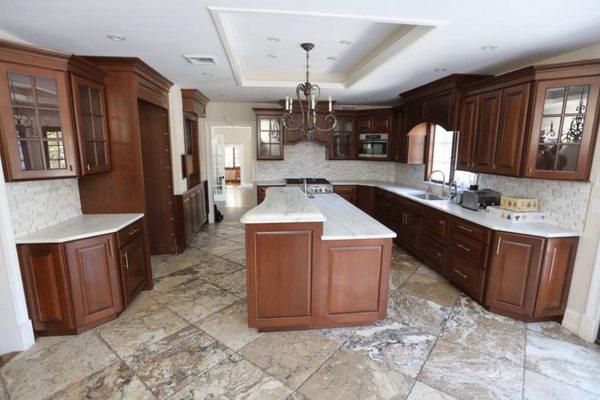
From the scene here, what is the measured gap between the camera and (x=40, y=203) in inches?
102

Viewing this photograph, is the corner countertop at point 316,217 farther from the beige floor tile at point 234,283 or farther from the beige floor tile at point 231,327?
the beige floor tile at point 234,283

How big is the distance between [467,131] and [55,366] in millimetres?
4562

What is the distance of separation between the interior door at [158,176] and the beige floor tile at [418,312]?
10.5 feet

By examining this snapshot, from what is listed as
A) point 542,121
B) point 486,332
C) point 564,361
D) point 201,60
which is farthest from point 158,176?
point 564,361

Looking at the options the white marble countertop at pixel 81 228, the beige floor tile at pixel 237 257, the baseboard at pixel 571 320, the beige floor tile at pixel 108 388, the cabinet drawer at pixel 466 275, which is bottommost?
the beige floor tile at pixel 108 388

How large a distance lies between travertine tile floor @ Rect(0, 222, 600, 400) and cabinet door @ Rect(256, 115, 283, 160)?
3386 millimetres

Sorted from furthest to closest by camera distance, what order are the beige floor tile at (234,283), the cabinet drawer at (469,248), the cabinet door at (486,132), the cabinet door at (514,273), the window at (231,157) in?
the window at (231,157), the beige floor tile at (234,283), the cabinet door at (486,132), the cabinet drawer at (469,248), the cabinet door at (514,273)

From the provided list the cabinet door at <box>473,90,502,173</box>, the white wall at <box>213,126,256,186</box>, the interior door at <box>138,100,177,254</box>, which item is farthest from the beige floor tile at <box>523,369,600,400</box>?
the white wall at <box>213,126,256,186</box>

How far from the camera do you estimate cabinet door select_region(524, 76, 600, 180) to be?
2.49 meters

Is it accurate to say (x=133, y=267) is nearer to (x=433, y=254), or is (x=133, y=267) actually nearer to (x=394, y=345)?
(x=394, y=345)

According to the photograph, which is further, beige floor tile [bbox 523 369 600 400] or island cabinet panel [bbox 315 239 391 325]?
island cabinet panel [bbox 315 239 391 325]

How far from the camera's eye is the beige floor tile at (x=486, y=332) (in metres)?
2.38

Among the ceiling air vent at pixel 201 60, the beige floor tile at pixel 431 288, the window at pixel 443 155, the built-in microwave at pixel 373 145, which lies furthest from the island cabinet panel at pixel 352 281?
the built-in microwave at pixel 373 145

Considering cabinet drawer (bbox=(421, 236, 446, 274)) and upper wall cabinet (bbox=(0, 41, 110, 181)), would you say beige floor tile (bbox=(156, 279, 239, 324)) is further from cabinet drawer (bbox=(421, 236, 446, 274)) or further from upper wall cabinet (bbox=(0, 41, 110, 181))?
cabinet drawer (bbox=(421, 236, 446, 274))
